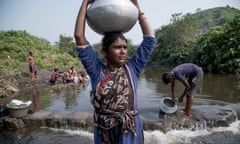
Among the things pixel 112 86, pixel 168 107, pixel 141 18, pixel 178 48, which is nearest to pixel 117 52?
pixel 112 86

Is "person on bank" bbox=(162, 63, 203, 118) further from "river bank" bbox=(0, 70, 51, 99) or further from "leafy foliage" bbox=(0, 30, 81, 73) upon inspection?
"leafy foliage" bbox=(0, 30, 81, 73)

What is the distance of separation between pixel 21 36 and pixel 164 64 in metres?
20.5

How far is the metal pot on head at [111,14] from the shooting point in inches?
67.5

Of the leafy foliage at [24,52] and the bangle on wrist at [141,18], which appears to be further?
the leafy foliage at [24,52]

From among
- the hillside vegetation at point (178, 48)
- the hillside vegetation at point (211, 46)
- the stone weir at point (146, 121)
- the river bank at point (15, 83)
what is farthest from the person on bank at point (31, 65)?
the hillside vegetation at point (211, 46)

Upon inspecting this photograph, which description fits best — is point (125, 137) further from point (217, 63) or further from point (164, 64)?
point (164, 64)

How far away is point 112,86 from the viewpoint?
5.48 ft

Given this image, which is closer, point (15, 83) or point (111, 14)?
point (111, 14)

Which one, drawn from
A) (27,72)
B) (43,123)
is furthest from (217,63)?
(43,123)

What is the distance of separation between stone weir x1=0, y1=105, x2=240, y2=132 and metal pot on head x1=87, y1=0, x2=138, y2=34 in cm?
401

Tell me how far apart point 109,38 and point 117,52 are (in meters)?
0.12

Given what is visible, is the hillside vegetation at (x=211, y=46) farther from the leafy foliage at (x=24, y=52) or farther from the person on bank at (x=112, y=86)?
the person on bank at (x=112, y=86)

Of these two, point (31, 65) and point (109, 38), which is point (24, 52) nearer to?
point (31, 65)

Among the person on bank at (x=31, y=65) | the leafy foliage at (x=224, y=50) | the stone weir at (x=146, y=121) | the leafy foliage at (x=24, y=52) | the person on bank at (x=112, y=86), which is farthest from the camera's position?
the leafy foliage at (x=24, y=52)
